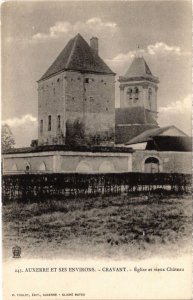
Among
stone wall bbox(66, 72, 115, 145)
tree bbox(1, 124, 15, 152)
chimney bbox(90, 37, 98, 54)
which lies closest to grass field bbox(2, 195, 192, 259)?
tree bbox(1, 124, 15, 152)

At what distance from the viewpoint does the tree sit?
15.6 feet

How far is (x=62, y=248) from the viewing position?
181 inches

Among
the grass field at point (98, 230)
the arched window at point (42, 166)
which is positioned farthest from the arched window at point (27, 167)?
the grass field at point (98, 230)

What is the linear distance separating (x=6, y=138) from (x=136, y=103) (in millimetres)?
2302

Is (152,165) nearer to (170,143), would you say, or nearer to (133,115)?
(170,143)

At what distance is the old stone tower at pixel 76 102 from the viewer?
5199 millimetres

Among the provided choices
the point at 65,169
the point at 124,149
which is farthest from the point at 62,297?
the point at 124,149

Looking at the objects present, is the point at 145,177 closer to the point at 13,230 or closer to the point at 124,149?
the point at 124,149

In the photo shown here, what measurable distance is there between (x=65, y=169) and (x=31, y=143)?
0.46 meters

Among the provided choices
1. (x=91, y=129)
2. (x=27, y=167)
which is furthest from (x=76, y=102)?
(x=27, y=167)

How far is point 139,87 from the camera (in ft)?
22.6

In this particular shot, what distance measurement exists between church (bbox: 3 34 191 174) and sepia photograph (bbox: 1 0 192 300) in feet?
0.08

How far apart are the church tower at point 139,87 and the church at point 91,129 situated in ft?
0.05

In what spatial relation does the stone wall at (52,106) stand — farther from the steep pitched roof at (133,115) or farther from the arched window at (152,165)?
the arched window at (152,165)
